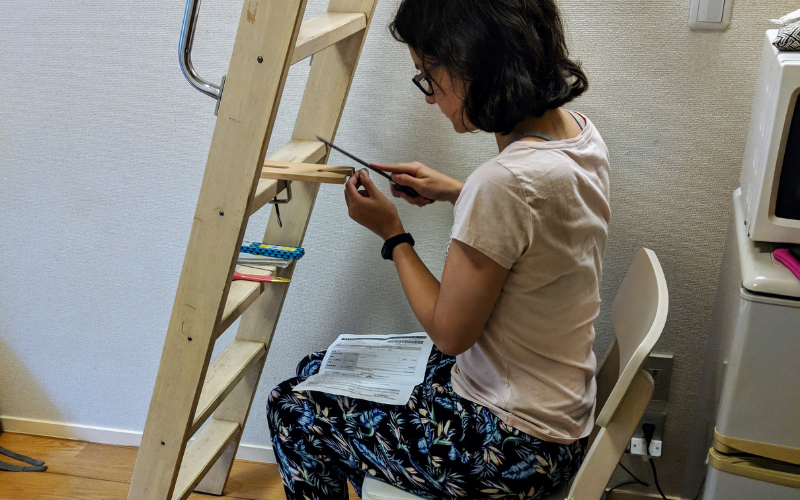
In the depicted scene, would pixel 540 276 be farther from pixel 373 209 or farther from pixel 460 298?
→ pixel 373 209

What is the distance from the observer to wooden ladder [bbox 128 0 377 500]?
849 mm

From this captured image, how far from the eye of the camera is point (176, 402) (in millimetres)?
992

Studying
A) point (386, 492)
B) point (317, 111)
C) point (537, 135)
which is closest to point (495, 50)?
point (537, 135)

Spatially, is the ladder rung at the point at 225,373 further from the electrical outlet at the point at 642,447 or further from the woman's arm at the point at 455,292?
the electrical outlet at the point at 642,447

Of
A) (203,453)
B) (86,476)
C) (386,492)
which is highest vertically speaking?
(386,492)

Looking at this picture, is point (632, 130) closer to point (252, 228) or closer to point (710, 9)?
point (710, 9)

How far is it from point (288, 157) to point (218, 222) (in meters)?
0.31

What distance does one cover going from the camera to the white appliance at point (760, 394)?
2.96 ft

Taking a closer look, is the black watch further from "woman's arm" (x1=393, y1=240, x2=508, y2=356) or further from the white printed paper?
the white printed paper

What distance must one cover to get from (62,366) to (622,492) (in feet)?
4.92

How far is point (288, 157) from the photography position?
1181mm

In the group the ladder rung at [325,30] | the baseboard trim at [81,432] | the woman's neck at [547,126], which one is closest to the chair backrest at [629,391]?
the woman's neck at [547,126]

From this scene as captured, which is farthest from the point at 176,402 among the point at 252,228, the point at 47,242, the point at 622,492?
the point at 622,492

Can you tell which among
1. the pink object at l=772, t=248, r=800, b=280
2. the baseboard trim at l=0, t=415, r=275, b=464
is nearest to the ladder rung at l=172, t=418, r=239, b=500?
the baseboard trim at l=0, t=415, r=275, b=464
